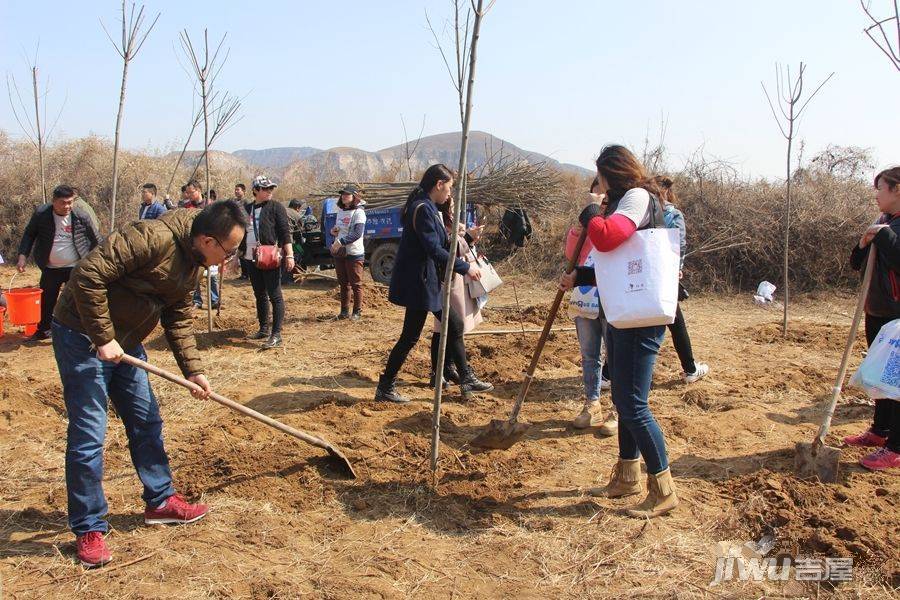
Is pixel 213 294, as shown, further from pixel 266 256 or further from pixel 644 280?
pixel 644 280

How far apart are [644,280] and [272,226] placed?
464 cm

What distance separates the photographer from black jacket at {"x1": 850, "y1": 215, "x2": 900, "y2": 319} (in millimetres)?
3527

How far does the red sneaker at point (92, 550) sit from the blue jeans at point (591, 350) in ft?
9.81

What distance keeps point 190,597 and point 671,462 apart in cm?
274

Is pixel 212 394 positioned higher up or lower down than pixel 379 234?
A: lower down

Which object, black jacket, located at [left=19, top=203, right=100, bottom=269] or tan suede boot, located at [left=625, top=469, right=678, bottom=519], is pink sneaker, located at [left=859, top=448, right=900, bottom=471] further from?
black jacket, located at [left=19, top=203, right=100, bottom=269]

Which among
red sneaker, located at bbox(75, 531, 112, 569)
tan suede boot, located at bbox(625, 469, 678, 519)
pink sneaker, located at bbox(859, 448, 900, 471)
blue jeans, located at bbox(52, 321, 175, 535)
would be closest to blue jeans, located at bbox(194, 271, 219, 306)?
blue jeans, located at bbox(52, 321, 175, 535)

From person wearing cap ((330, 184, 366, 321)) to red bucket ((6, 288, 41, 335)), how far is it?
10.6ft

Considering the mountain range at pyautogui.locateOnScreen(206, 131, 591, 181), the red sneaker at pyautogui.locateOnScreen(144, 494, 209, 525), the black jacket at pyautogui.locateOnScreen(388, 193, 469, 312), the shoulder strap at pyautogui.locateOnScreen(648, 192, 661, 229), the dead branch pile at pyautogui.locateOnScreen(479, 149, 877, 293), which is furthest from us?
the mountain range at pyautogui.locateOnScreen(206, 131, 591, 181)

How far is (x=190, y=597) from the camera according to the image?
271 centimetres

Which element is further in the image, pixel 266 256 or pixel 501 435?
pixel 266 256

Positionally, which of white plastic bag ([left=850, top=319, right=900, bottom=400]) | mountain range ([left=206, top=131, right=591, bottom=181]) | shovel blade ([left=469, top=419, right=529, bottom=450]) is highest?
mountain range ([left=206, top=131, right=591, bottom=181])

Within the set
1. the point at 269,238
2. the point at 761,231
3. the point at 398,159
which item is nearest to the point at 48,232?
the point at 269,238

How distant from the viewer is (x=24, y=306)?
23.3ft
